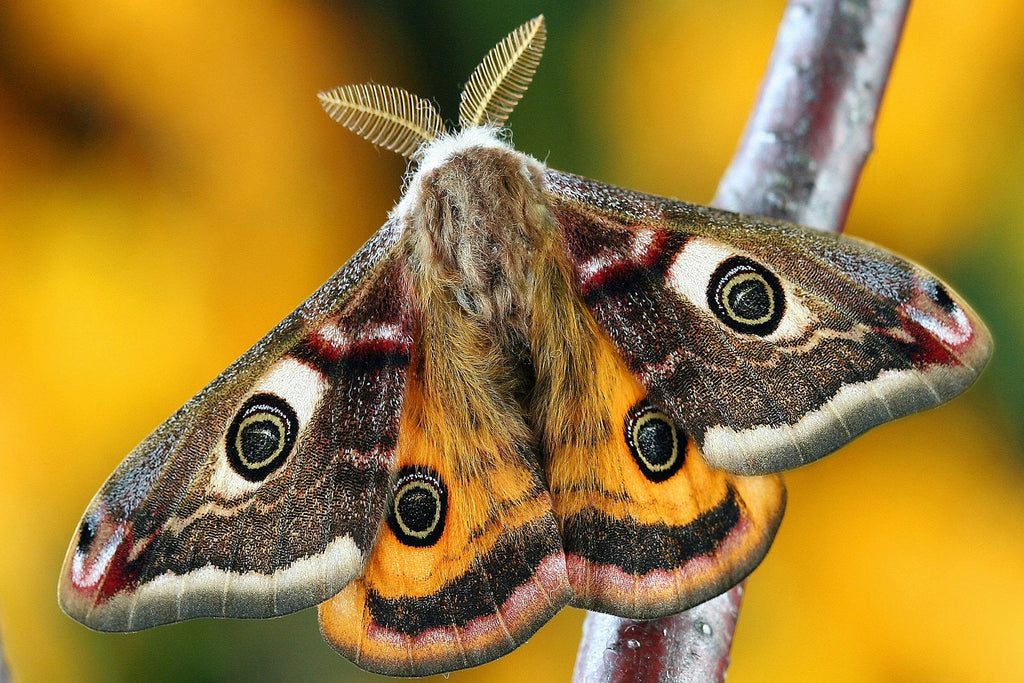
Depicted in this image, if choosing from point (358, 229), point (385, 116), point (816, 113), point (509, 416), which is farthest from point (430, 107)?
point (358, 229)


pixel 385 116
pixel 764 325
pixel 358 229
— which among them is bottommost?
pixel 764 325

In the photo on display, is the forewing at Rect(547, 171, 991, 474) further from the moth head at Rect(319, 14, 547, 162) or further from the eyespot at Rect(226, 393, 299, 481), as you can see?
the eyespot at Rect(226, 393, 299, 481)

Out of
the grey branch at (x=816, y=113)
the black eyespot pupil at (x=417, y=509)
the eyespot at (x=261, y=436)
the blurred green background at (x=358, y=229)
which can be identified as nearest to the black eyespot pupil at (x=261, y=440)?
the eyespot at (x=261, y=436)

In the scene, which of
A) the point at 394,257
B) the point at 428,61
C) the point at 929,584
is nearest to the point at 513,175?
the point at 394,257

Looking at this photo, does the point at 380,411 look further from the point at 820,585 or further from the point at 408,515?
the point at 820,585

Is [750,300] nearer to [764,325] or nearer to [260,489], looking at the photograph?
[764,325]
